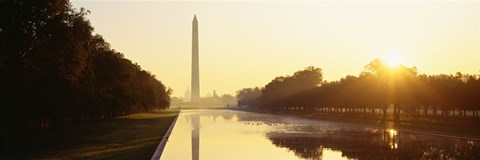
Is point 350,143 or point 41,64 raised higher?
point 41,64

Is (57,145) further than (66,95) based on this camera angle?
No

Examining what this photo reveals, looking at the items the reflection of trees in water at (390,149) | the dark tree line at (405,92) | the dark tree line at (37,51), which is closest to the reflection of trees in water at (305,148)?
the reflection of trees in water at (390,149)

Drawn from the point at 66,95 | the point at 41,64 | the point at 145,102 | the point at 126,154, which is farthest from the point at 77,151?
the point at 145,102

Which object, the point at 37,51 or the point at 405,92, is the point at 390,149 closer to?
the point at 37,51

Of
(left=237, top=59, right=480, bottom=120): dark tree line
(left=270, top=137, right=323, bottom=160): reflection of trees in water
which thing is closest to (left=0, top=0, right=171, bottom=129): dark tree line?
(left=270, top=137, right=323, bottom=160): reflection of trees in water

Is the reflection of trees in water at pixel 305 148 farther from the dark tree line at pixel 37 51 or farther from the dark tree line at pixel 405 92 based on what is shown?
the dark tree line at pixel 405 92

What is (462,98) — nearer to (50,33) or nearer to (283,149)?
(283,149)

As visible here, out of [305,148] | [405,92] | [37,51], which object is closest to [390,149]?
[305,148]

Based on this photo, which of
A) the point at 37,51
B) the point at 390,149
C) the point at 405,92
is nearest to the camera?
the point at 390,149

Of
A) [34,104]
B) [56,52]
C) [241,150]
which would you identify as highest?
[56,52]

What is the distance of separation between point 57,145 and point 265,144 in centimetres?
1422

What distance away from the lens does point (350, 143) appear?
4056 cm

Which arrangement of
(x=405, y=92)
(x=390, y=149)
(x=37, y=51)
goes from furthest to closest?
1. (x=405, y=92)
2. (x=37, y=51)
3. (x=390, y=149)

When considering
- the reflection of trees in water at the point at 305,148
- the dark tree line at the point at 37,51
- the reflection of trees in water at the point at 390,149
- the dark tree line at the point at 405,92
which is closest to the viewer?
the reflection of trees in water at the point at 390,149
